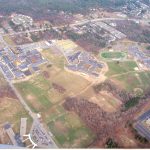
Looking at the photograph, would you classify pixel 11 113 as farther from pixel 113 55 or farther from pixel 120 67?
pixel 113 55

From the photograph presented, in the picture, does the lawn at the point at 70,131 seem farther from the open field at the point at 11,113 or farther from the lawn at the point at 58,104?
the open field at the point at 11,113

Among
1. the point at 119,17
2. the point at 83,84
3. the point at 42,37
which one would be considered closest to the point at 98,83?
the point at 83,84

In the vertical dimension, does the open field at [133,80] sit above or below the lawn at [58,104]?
above

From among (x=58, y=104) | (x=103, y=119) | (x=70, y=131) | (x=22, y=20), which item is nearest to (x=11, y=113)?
(x=58, y=104)

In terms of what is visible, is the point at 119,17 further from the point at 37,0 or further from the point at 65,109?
the point at 65,109

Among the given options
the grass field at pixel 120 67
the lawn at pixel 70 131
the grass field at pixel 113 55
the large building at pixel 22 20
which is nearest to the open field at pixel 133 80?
the grass field at pixel 120 67

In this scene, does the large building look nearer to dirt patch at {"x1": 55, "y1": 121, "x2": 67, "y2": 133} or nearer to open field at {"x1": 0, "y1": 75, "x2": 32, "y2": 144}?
open field at {"x1": 0, "y1": 75, "x2": 32, "y2": 144}
